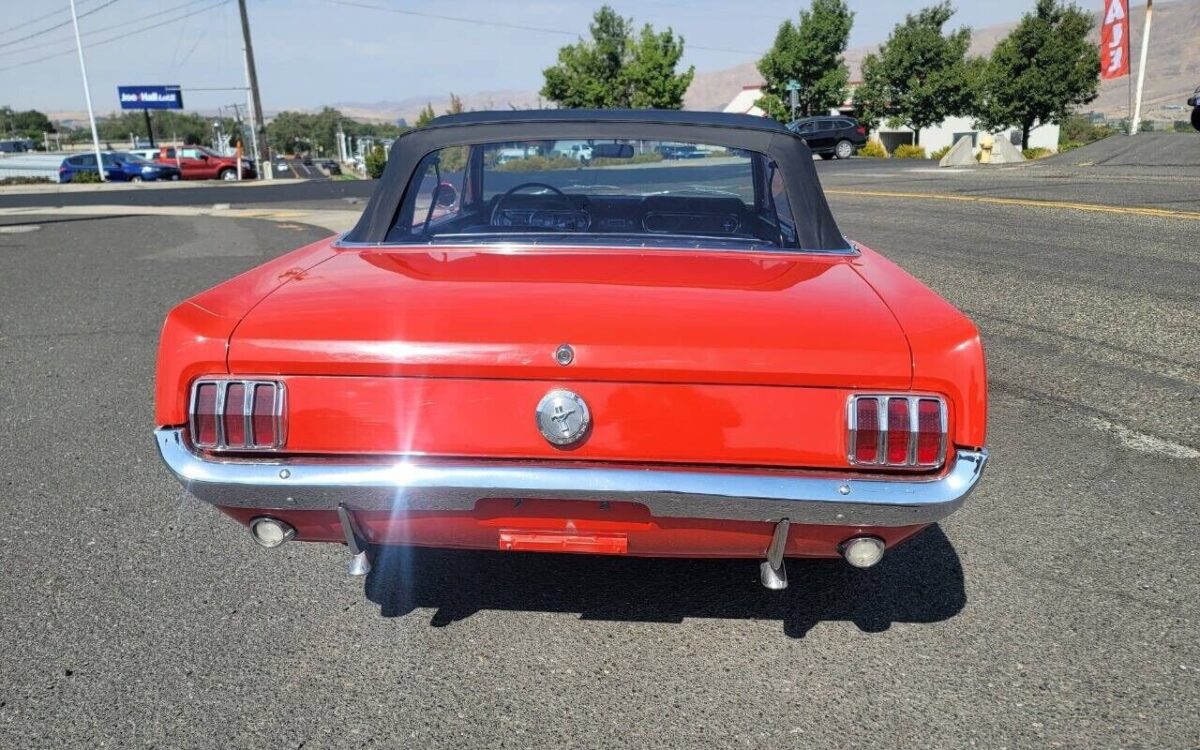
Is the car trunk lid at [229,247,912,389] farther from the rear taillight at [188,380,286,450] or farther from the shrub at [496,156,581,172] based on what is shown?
the shrub at [496,156,581,172]

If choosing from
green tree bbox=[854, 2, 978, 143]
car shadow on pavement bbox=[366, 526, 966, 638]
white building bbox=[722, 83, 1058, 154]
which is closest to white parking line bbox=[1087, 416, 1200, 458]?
car shadow on pavement bbox=[366, 526, 966, 638]

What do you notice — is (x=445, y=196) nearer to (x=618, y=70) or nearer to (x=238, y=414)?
(x=238, y=414)

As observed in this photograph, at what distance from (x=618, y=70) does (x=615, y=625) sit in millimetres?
68099

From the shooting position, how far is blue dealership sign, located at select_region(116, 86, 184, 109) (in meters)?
61.3

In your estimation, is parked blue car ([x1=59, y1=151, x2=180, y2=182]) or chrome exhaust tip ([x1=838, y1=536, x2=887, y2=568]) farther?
parked blue car ([x1=59, y1=151, x2=180, y2=182])

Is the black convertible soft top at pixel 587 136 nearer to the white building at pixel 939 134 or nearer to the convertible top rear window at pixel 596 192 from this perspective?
the convertible top rear window at pixel 596 192

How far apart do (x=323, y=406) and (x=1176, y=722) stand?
2.23m

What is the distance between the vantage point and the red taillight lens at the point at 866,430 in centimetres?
216

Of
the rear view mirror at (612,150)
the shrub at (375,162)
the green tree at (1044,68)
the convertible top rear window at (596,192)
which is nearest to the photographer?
the convertible top rear window at (596,192)

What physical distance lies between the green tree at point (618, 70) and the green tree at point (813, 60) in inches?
284

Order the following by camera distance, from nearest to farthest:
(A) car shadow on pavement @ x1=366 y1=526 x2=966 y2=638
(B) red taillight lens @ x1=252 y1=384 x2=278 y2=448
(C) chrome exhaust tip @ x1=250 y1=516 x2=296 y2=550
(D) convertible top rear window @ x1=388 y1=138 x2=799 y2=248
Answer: (B) red taillight lens @ x1=252 y1=384 x2=278 y2=448 < (C) chrome exhaust tip @ x1=250 y1=516 x2=296 y2=550 < (A) car shadow on pavement @ x1=366 y1=526 x2=966 y2=638 < (D) convertible top rear window @ x1=388 y1=138 x2=799 y2=248

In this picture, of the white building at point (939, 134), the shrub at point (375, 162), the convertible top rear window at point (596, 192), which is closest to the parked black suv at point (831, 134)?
the white building at point (939, 134)

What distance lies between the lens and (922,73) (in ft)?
183

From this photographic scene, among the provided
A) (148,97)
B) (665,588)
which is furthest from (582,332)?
(148,97)
